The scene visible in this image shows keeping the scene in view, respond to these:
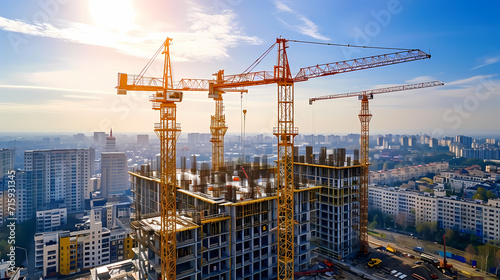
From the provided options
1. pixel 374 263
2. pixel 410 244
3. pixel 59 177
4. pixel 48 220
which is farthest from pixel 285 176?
pixel 59 177

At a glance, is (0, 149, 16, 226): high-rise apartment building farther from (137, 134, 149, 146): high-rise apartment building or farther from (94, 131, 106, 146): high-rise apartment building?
(137, 134, 149, 146): high-rise apartment building

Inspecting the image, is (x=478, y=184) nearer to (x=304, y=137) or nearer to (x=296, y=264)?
(x=296, y=264)

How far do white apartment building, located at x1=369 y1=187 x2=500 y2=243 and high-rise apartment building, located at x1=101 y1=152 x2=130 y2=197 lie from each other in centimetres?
4904

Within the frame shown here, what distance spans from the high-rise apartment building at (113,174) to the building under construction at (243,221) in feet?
117

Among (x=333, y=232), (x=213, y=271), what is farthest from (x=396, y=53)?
(x=213, y=271)

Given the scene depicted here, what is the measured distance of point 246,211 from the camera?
51.2 feet

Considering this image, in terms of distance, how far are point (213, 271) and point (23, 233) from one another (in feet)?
112

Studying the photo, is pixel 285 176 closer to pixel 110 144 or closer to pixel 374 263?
pixel 374 263

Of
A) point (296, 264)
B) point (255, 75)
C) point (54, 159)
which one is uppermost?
point (255, 75)

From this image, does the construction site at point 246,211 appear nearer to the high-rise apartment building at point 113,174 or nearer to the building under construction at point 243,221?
the building under construction at point 243,221

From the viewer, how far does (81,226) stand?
1236 inches

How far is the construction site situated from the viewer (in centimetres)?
1390

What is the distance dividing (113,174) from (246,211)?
49545mm

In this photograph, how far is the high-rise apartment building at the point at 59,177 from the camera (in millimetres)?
42750
